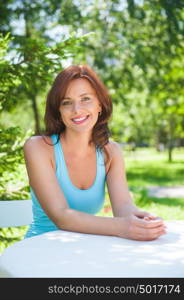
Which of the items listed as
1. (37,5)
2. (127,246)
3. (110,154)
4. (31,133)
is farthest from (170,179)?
(127,246)

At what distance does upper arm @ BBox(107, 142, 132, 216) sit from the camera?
290cm

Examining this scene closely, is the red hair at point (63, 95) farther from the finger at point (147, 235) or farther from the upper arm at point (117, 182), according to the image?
the finger at point (147, 235)

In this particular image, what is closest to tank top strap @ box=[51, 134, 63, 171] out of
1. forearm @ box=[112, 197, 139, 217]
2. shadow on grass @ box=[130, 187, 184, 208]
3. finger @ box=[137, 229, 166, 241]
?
forearm @ box=[112, 197, 139, 217]

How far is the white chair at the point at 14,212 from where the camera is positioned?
260cm

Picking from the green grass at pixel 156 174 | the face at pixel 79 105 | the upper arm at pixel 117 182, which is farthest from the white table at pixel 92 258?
the green grass at pixel 156 174

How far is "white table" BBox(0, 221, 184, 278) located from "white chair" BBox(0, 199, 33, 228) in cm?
49

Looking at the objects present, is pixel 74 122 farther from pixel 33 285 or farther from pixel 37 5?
pixel 37 5

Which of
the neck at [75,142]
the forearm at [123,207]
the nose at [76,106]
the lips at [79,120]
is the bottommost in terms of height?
the forearm at [123,207]

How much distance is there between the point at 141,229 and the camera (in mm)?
2148

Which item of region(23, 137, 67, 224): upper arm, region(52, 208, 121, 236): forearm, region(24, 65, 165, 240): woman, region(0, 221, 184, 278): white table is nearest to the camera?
region(0, 221, 184, 278): white table

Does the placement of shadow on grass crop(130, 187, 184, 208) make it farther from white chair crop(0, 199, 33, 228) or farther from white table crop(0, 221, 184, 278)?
white table crop(0, 221, 184, 278)

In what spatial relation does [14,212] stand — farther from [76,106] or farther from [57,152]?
[76,106]

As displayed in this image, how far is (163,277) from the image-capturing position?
→ 1.58 metres

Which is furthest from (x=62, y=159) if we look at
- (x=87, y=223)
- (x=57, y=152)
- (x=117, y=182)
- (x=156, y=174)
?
(x=156, y=174)
